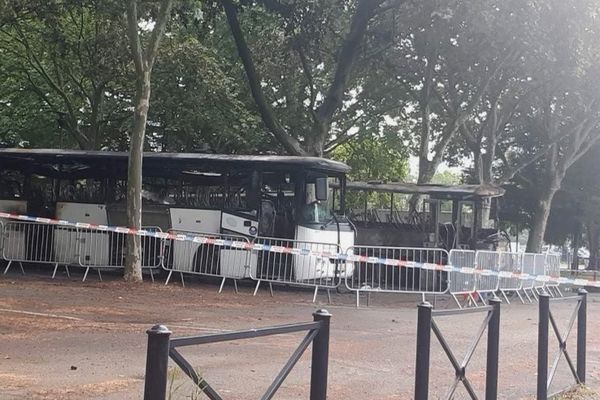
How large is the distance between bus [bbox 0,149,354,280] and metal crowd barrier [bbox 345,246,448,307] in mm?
672

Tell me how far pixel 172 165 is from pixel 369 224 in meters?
6.66

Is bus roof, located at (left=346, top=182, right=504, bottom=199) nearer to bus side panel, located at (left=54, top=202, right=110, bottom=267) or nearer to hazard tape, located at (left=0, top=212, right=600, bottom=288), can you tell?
hazard tape, located at (left=0, top=212, right=600, bottom=288)

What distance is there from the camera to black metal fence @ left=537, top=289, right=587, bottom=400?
6887 millimetres

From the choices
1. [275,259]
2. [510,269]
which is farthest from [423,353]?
[510,269]

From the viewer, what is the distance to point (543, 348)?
696 centimetres

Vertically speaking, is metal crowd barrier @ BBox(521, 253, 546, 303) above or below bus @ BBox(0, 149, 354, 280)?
below

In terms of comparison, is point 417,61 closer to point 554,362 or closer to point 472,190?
point 472,190

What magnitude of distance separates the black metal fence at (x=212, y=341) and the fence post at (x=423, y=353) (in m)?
0.89

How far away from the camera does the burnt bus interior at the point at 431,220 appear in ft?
66.7

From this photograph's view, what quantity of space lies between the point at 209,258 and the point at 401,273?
4179 millimetres

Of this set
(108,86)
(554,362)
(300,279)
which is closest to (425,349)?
(554,362)

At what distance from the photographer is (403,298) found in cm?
1702

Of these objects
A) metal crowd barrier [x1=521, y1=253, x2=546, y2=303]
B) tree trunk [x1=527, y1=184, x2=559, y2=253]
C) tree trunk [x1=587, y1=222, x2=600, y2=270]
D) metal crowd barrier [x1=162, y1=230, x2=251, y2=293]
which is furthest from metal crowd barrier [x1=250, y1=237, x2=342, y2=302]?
tree trunk [x1=587, y1=222, x2=600, y2=270]

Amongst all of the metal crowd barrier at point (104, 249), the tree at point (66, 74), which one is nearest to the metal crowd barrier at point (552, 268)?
the metal crowd barrier at point (104, 249)
